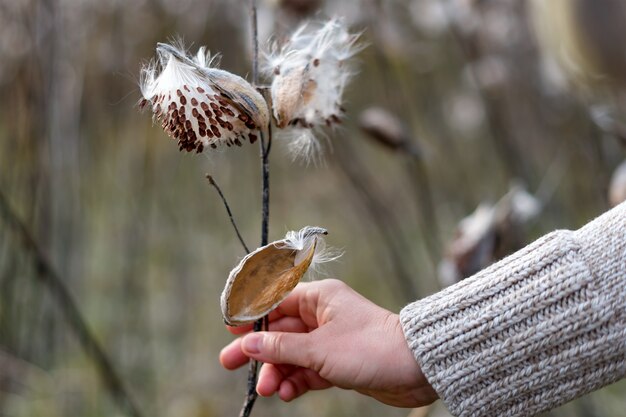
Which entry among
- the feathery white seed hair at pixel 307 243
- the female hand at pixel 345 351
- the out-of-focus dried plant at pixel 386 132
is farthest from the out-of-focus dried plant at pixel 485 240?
the feathery white seed hair at pixel 307 243

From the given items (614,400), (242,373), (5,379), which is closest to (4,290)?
(5,379)

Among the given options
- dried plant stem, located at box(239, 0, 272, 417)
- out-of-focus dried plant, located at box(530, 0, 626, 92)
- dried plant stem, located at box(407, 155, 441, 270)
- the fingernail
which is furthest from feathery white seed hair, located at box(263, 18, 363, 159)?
dried plant stem, located at box(407, 155, 441, 270)

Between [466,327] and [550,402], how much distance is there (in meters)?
0.08

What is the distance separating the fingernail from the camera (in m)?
0.49

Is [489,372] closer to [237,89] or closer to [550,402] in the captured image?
[550,402]

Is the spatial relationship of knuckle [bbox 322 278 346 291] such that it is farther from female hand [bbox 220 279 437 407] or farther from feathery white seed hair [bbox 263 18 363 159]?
feathery white seed hair [bbox 263 18 363 159]

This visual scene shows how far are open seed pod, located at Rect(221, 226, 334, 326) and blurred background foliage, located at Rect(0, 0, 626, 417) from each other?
7 cm

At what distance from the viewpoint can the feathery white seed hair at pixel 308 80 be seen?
18.2 inches

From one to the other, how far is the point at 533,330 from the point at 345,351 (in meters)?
0.13

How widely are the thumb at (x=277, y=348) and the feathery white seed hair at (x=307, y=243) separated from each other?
0.06 m

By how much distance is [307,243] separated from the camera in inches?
17.2

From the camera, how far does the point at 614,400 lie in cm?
133

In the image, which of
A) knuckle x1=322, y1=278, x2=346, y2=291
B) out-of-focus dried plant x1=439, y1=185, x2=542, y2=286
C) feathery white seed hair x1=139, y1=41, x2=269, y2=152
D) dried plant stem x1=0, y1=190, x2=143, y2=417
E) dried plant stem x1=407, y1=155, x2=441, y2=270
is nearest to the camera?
feathery white seed hair x1=139, y1=41, x2=269, y2=152

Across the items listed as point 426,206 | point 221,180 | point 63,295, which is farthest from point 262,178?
point 221,180
